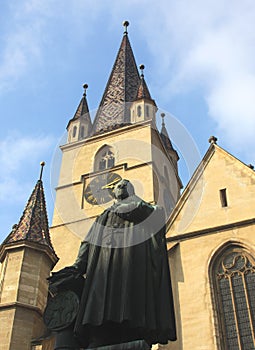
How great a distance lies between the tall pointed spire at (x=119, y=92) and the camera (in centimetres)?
2516

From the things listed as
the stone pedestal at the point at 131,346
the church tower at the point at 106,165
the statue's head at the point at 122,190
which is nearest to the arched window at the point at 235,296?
the statue's head at the point at 122,190

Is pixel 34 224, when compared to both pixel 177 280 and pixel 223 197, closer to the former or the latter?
pixel 177 280

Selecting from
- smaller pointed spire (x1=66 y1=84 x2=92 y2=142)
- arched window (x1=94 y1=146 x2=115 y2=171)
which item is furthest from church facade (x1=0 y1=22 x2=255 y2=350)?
smaller pointed spire (x1=66 y1=84 x2=92 y2=142)

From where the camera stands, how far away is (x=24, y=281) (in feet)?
35.3

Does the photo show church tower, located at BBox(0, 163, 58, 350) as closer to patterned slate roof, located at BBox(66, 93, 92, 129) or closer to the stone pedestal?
the stone pedestal

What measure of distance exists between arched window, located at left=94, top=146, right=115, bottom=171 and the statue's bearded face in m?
17.2

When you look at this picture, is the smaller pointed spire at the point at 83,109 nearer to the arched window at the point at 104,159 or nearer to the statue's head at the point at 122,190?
the arched window at the point at 104,159

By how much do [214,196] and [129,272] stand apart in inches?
330

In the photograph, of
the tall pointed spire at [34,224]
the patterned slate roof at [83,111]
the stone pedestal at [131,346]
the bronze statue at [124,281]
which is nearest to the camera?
the stone pedestal at [131,346]

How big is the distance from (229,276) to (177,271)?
3.60 feet

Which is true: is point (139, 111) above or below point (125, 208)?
above

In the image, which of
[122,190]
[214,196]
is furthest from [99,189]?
[122,190]

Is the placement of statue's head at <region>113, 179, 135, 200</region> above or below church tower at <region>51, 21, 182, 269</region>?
below

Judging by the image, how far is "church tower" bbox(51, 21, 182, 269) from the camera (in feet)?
64.1
